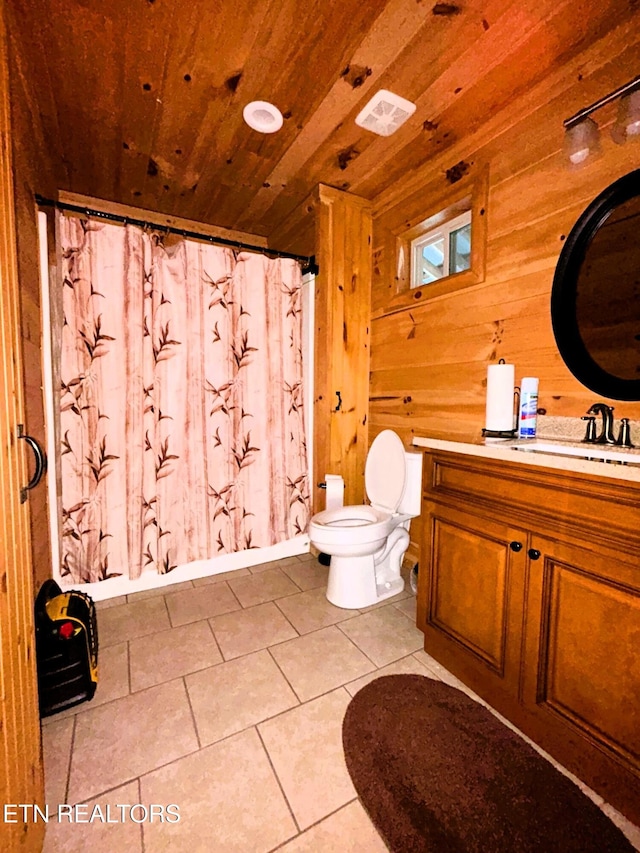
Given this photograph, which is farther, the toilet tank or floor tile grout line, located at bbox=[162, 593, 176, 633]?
the toilet tank

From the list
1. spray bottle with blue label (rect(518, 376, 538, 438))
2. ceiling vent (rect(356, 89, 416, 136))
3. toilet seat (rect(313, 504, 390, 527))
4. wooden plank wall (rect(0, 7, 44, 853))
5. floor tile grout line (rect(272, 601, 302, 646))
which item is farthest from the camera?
toilet seat (rect(313, 504, 390, 527))

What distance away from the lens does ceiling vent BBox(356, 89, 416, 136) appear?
5.11 ft

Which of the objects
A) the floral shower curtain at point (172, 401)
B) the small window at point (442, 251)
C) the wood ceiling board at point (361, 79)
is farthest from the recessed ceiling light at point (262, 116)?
the small window at point (442, 251)

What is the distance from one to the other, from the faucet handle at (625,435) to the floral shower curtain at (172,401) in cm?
161

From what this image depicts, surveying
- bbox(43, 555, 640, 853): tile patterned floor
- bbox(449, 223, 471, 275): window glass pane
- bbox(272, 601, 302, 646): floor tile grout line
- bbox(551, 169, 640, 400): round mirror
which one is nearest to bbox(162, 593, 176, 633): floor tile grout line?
bbox(43, 555, 640, 853): tile patterned floor

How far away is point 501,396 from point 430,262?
1165 mm

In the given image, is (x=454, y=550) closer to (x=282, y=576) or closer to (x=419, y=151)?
(x=282, y=576)

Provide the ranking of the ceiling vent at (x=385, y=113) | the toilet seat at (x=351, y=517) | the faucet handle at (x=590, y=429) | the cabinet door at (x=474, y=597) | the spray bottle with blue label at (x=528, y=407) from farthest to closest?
the toilet seat at (x=351, y=517)
the ceiling vent at (x=385, y=113)
the spray bottle with blue label at (x=528, y=407)
the faucet handle at (x=590, y=429)
the cabinet door at (x=474, y=597)

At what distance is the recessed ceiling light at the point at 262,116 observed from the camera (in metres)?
1.62

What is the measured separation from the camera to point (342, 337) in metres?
2.38

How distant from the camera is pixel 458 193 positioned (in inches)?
72.4

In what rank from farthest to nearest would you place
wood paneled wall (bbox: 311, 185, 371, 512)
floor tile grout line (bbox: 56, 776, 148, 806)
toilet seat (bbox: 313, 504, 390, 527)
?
wood paneled wall (bbox: 311, 185, 371, 512)
toilet seat (bbox: 313, 504, 390, 527)
floor tile grout line (bbox: 56, 776, 148, 806)

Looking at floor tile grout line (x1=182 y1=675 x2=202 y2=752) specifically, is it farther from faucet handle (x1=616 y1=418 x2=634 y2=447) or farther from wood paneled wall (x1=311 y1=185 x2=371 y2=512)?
faucet handle (x1=616 y1=418 x2=634 y2=447)

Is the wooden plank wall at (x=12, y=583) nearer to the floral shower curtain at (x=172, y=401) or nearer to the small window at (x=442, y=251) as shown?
the floral shower curtain at (x=172, y=401)
